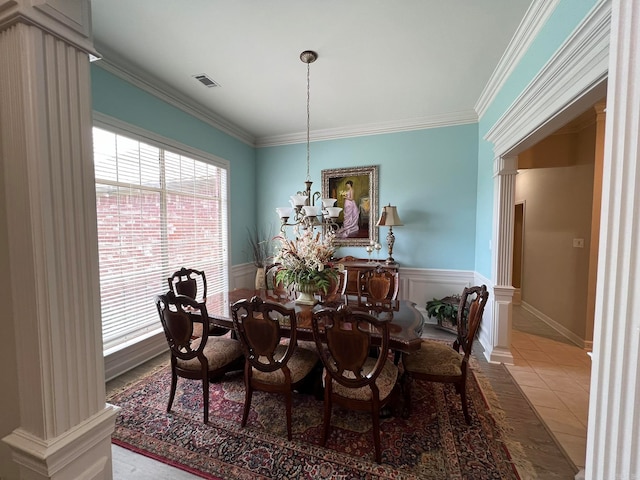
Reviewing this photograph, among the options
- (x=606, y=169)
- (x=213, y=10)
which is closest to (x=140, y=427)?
(x=606, y=169)

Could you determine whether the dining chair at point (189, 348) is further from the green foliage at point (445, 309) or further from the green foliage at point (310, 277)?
the green foliage at point (445, 309)

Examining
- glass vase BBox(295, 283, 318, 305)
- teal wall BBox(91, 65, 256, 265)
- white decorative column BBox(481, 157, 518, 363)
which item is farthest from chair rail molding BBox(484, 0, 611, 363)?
teal wall BBox(91, 65, 256, 265)

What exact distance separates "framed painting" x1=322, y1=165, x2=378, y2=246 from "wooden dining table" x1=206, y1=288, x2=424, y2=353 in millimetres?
1675

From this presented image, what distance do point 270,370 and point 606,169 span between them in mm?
1899

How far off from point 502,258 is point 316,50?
9.32 feet

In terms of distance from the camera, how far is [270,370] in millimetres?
1814

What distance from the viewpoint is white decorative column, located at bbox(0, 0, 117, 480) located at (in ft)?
2.55

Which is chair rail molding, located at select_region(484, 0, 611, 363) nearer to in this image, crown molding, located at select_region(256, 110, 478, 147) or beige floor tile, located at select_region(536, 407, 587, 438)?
beige floor tile, located at select_region(536, 407, 587, 438)

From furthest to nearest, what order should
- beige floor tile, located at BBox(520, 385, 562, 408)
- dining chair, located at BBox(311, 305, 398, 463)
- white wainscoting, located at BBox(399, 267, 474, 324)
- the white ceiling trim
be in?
white wainscoting, located at BBox(399, 267, 474, 324), the white ceiling trim, beige floor tile, located at BBox(520, 385, 562, 408), dining chair, located at BBox(311, 305, 398, 463)

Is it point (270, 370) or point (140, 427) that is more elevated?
point (270, 370)

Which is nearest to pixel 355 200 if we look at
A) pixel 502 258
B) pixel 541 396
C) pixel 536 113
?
pixel 502 258

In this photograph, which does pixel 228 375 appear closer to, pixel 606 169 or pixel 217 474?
pixel 217 474

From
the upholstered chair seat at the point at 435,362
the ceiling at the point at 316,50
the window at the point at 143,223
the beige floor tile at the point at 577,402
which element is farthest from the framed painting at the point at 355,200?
the beige floor tile at the point at 577,402

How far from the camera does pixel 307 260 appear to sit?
2.36 meters
